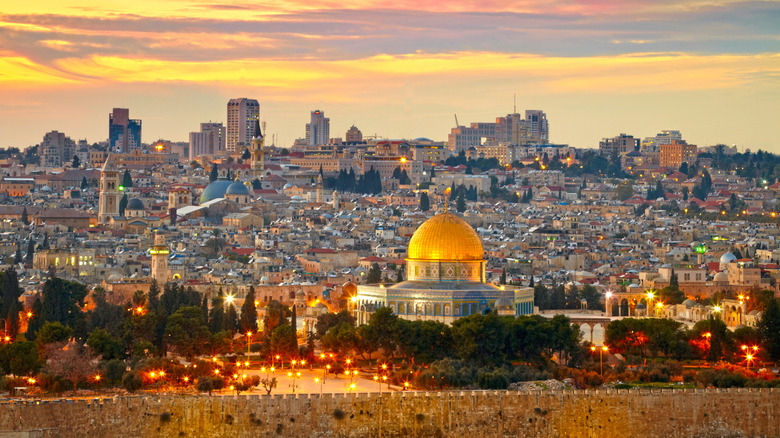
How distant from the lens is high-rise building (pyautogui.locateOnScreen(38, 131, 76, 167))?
16988 cm

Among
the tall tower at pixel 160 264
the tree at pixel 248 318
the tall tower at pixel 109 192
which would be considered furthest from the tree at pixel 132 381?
the tall tower at pixel 109 192

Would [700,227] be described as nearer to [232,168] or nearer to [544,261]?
[544,261]

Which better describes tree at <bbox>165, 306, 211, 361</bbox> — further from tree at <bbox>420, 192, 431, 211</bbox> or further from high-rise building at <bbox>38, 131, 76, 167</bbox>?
high-rise building at <bbox>38, 131, 76, 167</bbox>

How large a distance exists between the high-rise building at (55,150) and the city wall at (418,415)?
422 feet

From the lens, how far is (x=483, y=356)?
5181 cm

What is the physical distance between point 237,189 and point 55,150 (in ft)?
183

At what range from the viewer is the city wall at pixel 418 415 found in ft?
138

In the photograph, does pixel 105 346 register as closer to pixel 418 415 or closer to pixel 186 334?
pixel 186 334

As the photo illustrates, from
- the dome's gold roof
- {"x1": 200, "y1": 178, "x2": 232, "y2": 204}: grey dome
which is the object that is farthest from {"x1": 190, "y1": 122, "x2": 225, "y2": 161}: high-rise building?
the dome's gold roof

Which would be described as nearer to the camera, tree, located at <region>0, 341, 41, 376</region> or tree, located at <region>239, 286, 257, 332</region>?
tree, located at <region>0, 341, 41, 376</region>

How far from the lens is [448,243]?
2378 inches

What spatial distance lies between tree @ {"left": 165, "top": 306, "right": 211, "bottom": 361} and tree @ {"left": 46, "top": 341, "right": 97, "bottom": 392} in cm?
301

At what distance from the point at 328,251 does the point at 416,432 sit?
4914cm

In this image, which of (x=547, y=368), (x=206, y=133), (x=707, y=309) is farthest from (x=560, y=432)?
(x=206, y=133)
